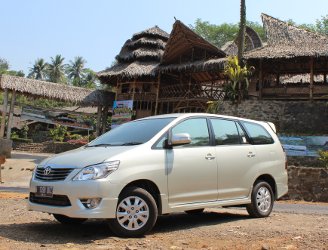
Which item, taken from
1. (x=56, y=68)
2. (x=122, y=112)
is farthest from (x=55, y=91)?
(x=56, y=68)

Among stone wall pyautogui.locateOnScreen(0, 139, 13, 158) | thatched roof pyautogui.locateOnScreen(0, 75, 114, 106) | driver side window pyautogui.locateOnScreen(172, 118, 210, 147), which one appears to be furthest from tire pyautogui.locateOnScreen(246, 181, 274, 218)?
thatched roof pyautogui.locateOnScreen(0, 75, 114, 106)

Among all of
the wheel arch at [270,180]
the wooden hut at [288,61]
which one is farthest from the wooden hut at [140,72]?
the wheel arch at [270,180]

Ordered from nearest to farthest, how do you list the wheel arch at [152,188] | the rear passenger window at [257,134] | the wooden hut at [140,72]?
the wheel arch at [152,188] < the rear passenger window at [257,134] < the wooden hut at [140,72]

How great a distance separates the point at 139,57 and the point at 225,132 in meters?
24.4

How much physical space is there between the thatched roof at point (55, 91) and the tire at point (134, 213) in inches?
895

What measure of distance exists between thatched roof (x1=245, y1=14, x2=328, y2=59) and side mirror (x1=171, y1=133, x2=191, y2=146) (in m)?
17.4

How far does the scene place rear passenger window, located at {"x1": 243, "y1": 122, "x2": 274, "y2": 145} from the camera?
762 cm

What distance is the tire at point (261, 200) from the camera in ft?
24.1

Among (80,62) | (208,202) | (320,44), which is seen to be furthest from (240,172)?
(80,62)

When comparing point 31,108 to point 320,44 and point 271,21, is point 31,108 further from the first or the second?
point 320,44

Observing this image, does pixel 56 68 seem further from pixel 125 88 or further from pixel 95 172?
pixel 95 172

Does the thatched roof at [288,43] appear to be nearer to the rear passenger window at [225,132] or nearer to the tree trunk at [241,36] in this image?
the tree trunk at [241,36]

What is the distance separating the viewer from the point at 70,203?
5383 mm

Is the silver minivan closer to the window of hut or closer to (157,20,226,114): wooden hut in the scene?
(157,20,226,114): wooden hut
